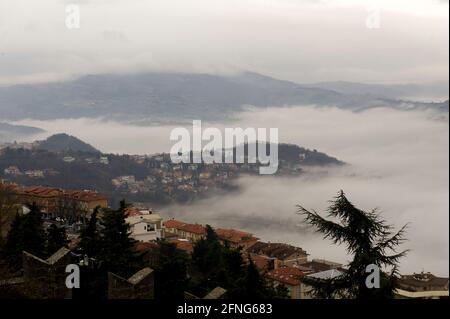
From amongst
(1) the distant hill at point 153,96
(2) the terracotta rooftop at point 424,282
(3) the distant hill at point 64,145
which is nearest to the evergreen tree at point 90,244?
(2) the terracotta rooftop at point 424,282

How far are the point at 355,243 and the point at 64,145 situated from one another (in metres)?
46.7

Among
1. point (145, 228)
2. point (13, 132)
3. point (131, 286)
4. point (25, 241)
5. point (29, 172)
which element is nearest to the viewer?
point (131, 286)

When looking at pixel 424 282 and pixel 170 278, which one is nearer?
pixel 170 278

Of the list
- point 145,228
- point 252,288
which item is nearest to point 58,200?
point 145,228

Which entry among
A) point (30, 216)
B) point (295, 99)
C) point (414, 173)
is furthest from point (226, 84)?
point (30, 216)

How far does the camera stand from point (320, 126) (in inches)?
4606

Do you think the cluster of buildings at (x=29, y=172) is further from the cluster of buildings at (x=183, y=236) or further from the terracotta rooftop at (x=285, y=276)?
the terracotta rooftop at (x=285, y=276)

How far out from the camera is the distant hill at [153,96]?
5666cm

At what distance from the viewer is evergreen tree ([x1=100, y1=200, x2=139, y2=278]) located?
798 cm

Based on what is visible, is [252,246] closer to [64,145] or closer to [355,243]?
[64,145]

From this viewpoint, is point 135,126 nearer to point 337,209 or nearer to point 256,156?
point 256,156

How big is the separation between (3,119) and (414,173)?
326 feet

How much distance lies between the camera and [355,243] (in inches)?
207

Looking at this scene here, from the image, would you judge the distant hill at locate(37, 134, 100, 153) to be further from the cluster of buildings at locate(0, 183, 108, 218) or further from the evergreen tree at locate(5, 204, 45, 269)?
the evergreen tree at locate(5, 204, 45, 269)
